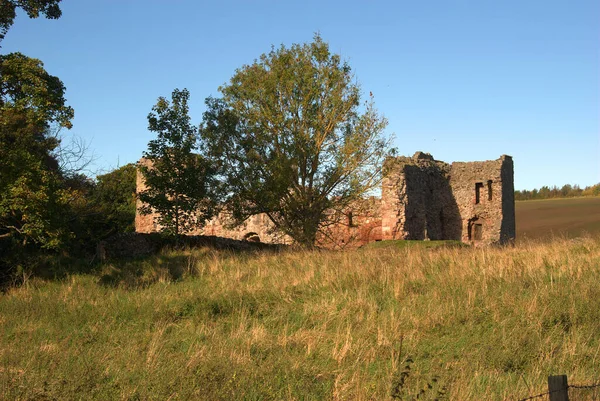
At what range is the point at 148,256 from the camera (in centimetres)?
1606

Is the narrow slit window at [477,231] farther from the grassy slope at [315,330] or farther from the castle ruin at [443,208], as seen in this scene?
the grassy slope at [315,330]

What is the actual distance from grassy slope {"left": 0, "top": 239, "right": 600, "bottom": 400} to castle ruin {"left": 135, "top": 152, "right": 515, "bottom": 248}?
12.6 metres

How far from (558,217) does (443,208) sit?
25920mm

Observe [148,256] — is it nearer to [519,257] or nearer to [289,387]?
[519,257]

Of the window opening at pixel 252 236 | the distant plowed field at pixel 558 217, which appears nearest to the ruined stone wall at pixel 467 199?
the window opening at pixel 252 236

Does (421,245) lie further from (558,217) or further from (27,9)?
(558,217)

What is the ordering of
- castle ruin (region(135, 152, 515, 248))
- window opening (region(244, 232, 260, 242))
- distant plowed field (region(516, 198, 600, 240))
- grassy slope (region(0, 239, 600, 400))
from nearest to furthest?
grassy slope (region(0, 239, 600, 400)) → castle ruin (region(135, 152, 515, 248)) → window opening (region(244, 232, 260, 242)) → distant plowed field (region(516, 198, 600, 240))

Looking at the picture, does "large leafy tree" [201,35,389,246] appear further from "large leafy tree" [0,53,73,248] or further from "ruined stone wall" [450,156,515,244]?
"ruined stone wall" [450,156,515,244]

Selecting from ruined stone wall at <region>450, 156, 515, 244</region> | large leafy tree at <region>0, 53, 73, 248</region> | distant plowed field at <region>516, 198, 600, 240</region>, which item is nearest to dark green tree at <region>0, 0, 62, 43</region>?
large leafy tree at <region>0, 53, 73, 248</region>

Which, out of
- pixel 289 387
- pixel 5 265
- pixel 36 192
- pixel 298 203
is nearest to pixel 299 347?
pixel 289 387

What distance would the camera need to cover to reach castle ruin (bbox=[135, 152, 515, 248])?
84.3 ft

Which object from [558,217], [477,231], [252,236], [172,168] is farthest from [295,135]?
[558,217]

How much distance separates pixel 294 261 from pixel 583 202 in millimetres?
54745

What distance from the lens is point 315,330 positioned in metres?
8.06
